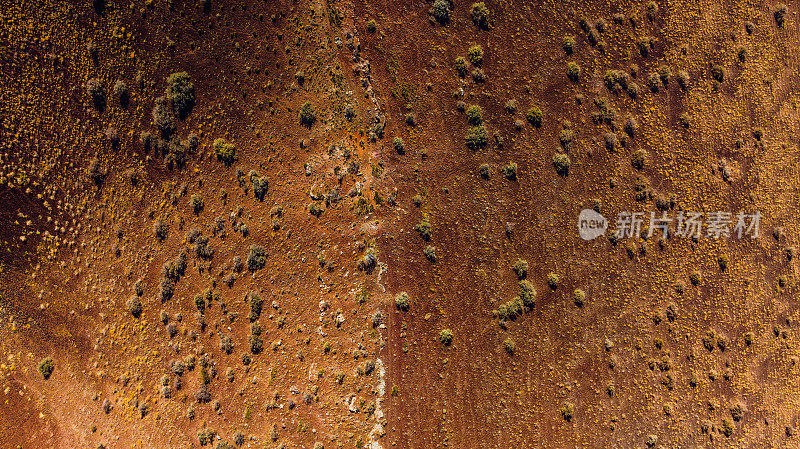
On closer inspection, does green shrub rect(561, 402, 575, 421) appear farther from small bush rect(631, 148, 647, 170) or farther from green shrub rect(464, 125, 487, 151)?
green shrub rect(464, 125, 487, 151)

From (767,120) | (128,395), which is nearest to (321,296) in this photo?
(128,395)

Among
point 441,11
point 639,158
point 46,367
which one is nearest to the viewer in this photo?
point 441,11

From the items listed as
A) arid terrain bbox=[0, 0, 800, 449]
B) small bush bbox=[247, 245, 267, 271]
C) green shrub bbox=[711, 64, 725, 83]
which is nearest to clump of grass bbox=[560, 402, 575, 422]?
arid terrain bbox=[0, 0, 800, 449]

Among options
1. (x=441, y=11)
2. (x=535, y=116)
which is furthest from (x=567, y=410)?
(x=441, y=11)

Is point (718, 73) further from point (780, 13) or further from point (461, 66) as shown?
point (461, 66)

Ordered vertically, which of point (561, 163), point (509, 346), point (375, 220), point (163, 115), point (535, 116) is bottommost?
point (509, 346)
